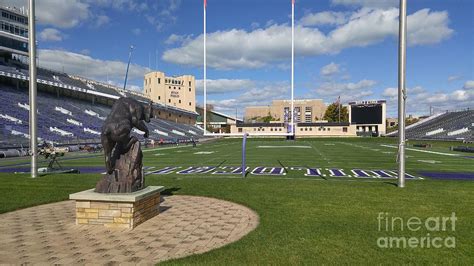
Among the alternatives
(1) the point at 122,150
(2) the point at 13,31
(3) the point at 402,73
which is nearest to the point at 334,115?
(2) the point at 13,31

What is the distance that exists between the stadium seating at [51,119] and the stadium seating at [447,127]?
59.1 meters

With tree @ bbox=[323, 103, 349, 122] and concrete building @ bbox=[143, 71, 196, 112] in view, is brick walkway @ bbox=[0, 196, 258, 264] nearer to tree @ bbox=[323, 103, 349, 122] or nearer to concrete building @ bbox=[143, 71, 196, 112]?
concrete building @ bbox=[143, 71, 196, 112]

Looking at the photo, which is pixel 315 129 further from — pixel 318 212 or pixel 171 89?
pixel 318 212

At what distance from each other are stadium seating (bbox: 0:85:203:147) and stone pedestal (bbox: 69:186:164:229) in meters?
32.7

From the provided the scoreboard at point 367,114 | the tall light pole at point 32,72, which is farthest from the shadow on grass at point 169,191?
the scoreboard at point 367,114

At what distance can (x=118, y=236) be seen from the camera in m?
6.88

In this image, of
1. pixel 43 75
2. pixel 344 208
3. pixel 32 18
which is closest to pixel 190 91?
pixel 43 75

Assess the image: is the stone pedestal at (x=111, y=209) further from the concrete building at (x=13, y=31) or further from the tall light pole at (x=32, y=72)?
the concrete building at (x=13, y=31)

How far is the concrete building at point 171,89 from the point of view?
390 ft

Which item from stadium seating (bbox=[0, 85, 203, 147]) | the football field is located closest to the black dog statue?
the football field

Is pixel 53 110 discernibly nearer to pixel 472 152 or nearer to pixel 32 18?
pixel 32 18

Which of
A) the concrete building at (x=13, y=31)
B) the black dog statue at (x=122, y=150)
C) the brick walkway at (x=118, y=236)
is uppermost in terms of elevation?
the concrete building at (x=13, y=31)

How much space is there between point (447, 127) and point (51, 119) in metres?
81.0

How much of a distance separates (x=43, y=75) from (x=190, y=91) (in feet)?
230
